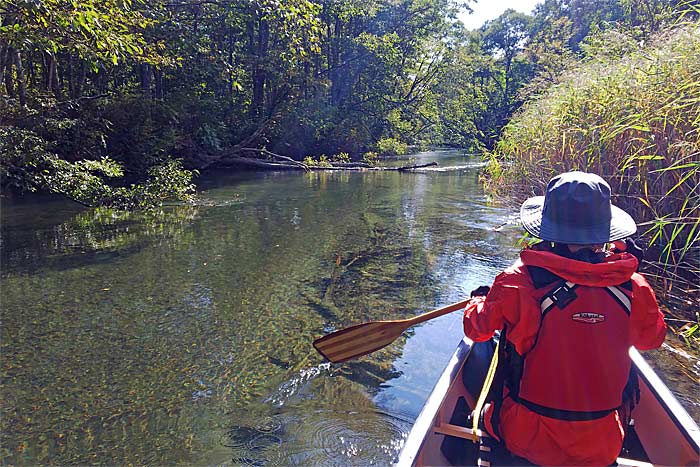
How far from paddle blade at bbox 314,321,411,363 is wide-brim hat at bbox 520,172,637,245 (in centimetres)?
151

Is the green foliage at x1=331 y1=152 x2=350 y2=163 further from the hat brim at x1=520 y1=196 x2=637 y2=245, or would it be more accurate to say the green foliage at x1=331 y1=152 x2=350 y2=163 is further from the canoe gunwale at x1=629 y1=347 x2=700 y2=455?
the hat brim at x1=520 y1=196 x2=637 y2=245

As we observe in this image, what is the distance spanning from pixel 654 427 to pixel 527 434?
2.83 ft

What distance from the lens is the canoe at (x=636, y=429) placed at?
2.07 m

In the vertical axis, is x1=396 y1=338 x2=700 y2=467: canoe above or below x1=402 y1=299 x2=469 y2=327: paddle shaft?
below

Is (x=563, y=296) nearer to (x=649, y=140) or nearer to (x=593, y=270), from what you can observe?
(x=593, y=270)

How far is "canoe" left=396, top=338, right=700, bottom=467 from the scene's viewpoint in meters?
2.07

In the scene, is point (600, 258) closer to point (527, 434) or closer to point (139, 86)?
point (527, 434)

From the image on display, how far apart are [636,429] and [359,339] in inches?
59.7

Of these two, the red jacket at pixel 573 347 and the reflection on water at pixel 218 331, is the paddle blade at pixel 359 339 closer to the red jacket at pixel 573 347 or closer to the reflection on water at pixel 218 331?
the reflection on water at pixel 218 331

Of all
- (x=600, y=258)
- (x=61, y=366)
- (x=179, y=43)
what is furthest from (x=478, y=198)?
(x=600, y=258)

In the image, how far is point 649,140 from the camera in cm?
436

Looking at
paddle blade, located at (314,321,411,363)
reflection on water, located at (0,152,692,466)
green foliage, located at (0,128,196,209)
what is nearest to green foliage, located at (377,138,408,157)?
reflection on water, located at (0,152,692,466)

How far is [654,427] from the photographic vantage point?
7.64 feet

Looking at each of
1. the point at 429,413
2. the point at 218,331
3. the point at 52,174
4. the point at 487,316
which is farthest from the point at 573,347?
the point at 52,174
